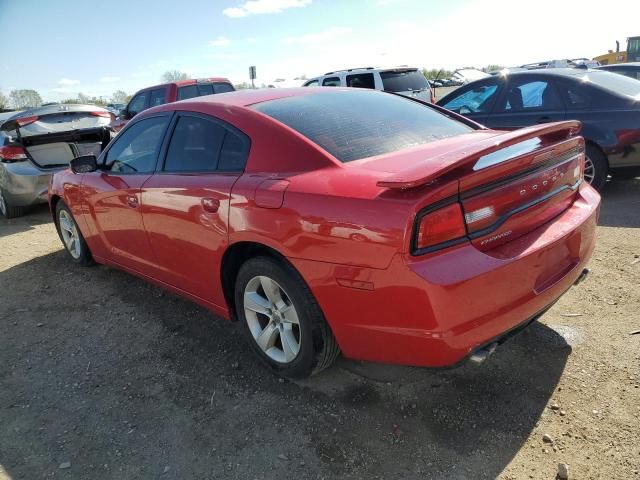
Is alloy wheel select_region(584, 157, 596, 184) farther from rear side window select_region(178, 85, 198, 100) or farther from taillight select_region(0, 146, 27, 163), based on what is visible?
rear side window select_region(178, 85, 198, 100)

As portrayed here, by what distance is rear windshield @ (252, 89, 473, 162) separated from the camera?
106 inches

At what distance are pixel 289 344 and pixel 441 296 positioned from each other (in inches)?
41.2

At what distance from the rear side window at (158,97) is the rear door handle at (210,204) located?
8.25m

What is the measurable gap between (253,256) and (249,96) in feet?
3.75

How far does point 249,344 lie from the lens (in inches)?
119

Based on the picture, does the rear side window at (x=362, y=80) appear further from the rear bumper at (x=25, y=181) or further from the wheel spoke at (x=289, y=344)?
the wheel spoke at (x=289, y=344)

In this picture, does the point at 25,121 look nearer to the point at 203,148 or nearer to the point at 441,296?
the point at 203,148

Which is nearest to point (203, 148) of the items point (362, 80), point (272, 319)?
point (272, 319)

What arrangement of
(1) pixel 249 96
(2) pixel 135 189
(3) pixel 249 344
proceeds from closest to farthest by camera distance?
(3) pixel 249 344
(1) pixel 249 96
(2) pixel 135 189

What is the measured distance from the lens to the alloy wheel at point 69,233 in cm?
489

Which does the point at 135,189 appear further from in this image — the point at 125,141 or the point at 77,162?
the point at 77,162

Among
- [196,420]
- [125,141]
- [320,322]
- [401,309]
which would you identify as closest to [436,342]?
[401,309]

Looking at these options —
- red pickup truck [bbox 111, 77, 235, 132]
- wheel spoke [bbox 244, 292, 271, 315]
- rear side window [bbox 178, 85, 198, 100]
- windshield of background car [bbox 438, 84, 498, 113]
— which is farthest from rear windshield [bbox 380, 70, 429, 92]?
wheel spoke [bbox 244, 292, 271, 315]

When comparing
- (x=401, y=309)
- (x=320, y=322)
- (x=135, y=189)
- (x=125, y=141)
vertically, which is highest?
(x=125, y=141)
